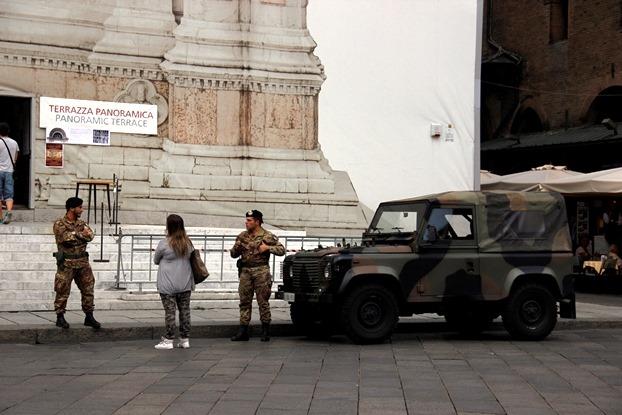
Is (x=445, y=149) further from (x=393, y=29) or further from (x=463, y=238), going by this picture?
(x=463, y=238)

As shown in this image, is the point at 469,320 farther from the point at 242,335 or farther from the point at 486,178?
the point at 486,178

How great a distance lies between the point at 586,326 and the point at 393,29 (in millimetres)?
10716

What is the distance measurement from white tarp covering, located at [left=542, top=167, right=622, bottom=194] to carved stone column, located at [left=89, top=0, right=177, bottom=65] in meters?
8.90

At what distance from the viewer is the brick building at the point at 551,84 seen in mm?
30844

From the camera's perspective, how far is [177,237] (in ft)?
40.2

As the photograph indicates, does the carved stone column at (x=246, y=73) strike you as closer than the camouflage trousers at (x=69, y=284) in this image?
No

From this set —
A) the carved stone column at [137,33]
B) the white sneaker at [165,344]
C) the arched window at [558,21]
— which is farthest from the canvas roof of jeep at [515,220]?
the arched window at [558,21]

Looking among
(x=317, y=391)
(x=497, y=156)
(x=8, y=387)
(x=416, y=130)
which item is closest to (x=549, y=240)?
(x=317, y=391)

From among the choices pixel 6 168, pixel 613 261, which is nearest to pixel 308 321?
pixel 6 168

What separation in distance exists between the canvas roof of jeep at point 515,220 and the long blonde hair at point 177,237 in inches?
128

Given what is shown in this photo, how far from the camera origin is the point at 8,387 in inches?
357

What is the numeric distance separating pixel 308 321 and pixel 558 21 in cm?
2309

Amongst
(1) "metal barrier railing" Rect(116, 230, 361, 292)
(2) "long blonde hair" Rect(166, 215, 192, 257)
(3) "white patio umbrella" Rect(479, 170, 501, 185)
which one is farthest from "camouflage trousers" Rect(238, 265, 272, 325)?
(3) "white patio umbrella" Rect(479, 170, 501, 185)

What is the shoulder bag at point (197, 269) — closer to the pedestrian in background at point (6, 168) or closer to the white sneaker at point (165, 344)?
the white sneaker at point (165, 344)
